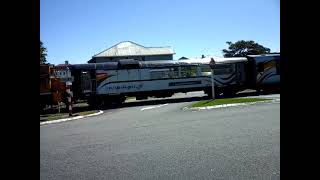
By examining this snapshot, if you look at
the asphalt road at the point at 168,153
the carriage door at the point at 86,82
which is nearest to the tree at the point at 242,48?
the carriage door at the point at 86,82

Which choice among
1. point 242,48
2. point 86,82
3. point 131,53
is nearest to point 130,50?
point 131,53

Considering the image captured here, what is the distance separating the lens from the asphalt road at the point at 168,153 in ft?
22.1

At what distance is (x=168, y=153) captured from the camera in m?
8.58

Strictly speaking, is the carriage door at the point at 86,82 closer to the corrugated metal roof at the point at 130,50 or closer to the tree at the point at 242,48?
the corrugated metal roof at the point at 130,50

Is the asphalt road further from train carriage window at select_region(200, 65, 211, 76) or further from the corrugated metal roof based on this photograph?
the corrugated metal roof

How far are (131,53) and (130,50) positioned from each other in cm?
189

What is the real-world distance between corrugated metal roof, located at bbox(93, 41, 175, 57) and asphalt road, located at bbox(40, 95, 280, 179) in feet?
229

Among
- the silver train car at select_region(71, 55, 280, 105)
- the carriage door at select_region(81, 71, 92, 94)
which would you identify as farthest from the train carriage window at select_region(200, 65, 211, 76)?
the carriage door at select_region(81, 71, 92, 94)

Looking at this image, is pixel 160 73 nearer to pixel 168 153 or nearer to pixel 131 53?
pixel 168 153

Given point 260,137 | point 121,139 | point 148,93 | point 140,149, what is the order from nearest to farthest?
point 140,149 → point 260,137 → point 121,139 → point 148,93
